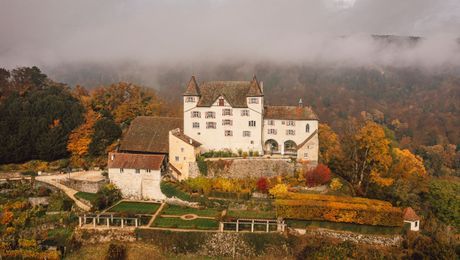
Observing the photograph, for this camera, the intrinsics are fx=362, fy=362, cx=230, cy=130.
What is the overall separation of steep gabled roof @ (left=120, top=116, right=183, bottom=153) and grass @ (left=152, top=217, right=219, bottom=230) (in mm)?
13139

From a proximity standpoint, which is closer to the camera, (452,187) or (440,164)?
(452,187)

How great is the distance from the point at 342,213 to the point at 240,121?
59.5 feet

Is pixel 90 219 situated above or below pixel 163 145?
below

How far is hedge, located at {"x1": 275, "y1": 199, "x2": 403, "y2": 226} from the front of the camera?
118 ft

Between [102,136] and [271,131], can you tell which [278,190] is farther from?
[102,136]

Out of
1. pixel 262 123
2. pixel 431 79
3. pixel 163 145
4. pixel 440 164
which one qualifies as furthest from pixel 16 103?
→ pixel 431 79

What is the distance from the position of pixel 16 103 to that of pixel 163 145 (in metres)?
22.5

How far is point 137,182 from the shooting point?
43.2 m

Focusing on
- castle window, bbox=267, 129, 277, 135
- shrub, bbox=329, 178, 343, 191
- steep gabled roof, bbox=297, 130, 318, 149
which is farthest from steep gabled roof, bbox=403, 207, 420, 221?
castle window, bbox=267, 129, 277, 135

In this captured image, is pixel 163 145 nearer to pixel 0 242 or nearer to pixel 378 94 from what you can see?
pixel 0 242

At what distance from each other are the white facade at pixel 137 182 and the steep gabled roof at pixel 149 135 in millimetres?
5867

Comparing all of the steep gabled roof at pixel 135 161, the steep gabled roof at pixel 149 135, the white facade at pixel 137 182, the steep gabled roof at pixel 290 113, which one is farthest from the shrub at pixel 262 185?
the steep gabled roof at pixel 149 135

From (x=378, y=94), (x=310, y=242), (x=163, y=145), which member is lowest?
(x=310, y=242)

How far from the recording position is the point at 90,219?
122 ft
